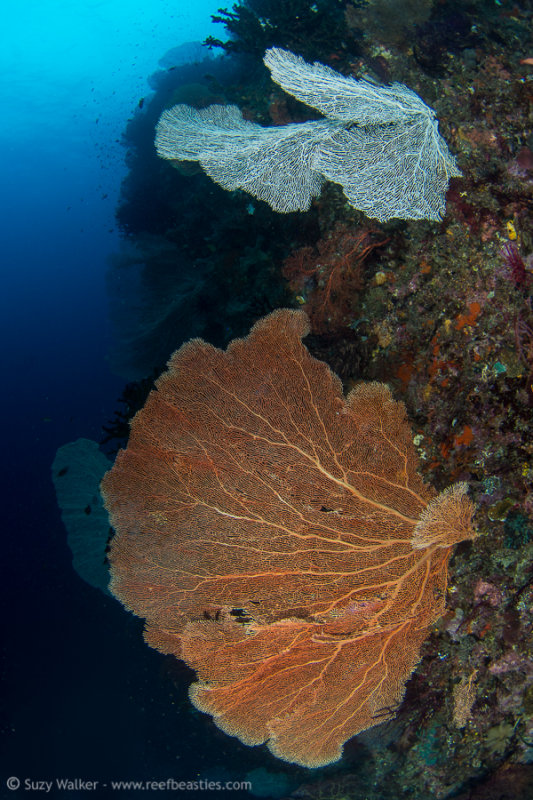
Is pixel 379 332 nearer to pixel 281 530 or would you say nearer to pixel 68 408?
pixel 281 530

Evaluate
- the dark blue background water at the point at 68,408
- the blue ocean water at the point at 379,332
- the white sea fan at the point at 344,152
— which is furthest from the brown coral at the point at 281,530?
the dark blue background water at the point at 68,408

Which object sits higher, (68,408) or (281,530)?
(281,530)

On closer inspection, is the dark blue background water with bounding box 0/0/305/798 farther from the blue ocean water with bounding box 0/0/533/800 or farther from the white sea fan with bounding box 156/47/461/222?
the white sea fan with bounding box 156/47/461/222

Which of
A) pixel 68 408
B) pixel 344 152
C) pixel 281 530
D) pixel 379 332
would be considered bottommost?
pixel 68 408

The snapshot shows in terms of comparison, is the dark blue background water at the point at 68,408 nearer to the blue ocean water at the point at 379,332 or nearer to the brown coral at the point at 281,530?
the blue ocean water at the point at 379,332

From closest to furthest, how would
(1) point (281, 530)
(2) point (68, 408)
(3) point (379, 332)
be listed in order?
1. (1) point (281, 530)
2. (3) point (379, 332)
3. (2) point (68, 408)

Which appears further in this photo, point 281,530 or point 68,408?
point 68,408

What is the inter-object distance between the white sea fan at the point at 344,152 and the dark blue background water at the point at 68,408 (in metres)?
9.83

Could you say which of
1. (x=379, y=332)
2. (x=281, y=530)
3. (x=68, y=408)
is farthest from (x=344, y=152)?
(x=68, y=408)

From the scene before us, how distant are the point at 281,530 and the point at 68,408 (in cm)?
2982

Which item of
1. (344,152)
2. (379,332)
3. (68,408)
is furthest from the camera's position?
(68,408)

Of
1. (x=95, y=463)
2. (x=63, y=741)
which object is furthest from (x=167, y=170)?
(x=63, y=741)

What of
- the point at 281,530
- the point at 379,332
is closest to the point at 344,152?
the point at 379,332

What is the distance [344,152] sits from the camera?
3.24 m
